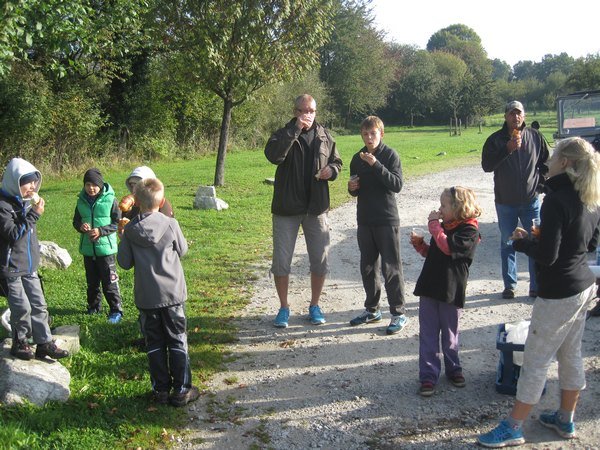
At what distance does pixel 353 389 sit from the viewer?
4.32m

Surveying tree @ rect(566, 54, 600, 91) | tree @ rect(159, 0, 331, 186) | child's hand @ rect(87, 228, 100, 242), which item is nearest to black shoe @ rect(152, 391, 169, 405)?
child's hand @ rect(87, 228, 100, 242)

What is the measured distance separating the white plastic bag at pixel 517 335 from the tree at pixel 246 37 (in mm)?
10724

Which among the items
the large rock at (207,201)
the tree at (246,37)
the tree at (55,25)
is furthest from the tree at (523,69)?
the large rock at (207,201)

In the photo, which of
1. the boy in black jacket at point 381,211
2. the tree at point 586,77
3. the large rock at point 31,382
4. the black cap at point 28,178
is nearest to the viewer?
the large rock at point 31,382

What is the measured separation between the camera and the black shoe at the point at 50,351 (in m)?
4.43

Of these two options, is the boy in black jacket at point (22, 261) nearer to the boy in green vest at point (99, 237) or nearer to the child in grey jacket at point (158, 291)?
the child in grey jacket at point (158, 291)

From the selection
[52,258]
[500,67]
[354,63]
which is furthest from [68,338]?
[500,67]

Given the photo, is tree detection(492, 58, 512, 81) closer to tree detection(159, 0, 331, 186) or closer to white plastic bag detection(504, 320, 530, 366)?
tree detection(159, 0, 331, 186)

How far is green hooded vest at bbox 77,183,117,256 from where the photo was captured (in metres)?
5.70

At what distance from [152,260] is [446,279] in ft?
6.97

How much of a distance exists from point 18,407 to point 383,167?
3490mm

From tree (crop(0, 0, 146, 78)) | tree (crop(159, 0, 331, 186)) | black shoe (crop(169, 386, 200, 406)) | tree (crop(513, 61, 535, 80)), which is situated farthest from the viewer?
tree (crop(513, 61, 535, 80))

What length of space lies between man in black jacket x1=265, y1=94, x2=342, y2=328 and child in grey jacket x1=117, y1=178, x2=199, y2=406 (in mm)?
1619

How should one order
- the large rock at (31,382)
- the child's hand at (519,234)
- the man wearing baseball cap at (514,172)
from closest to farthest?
the child's hand at (519,234) < the large rock at (31,382) < the man wearing baseball cap at (514,172)
